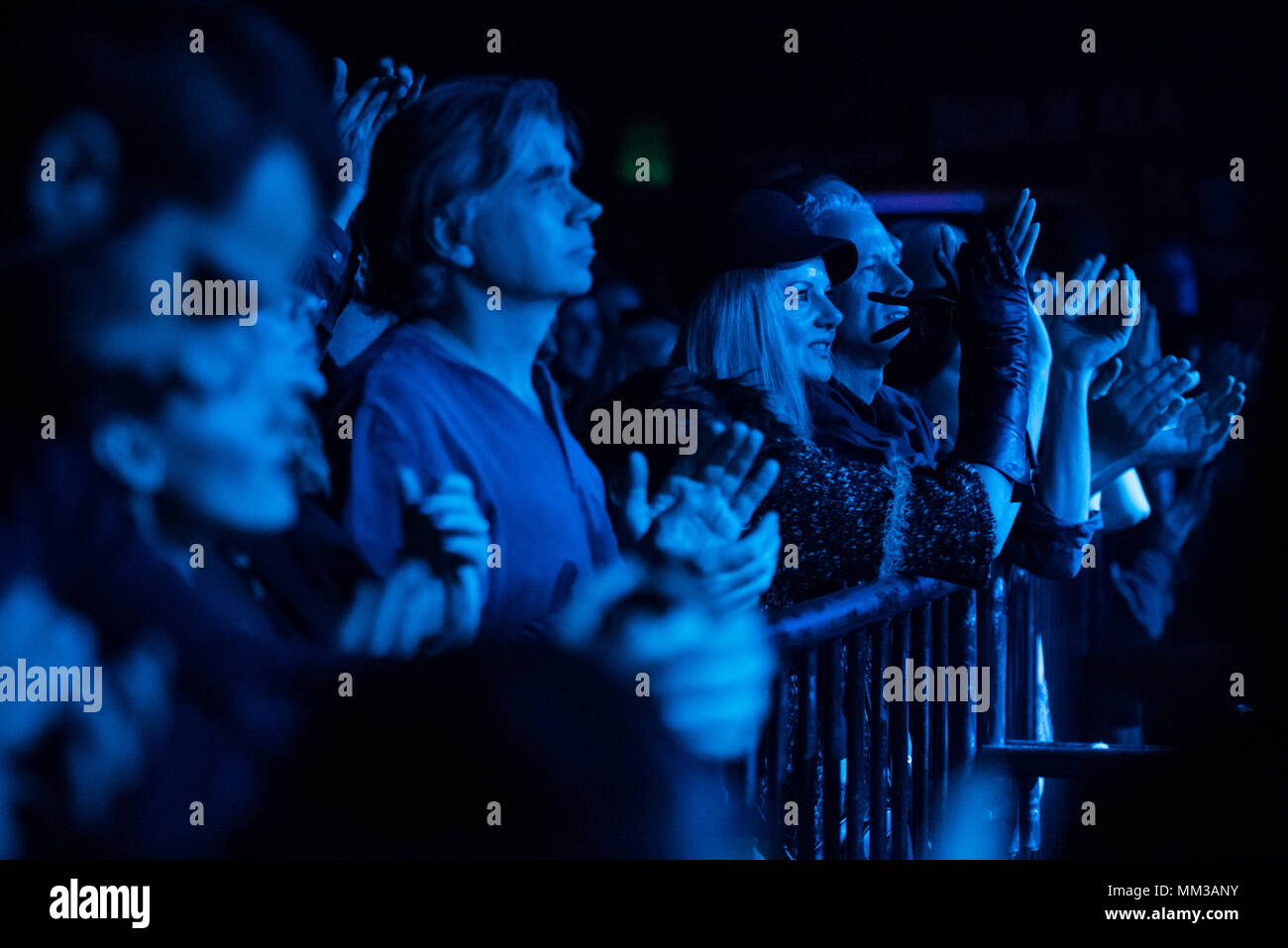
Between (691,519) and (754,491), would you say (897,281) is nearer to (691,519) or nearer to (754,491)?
(754,491)

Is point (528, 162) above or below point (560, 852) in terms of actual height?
above

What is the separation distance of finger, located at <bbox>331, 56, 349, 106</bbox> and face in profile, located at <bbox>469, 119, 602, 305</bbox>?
357 mm

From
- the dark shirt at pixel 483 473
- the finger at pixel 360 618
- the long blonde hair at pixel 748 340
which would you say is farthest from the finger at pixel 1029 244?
the finger at pixel 360 618

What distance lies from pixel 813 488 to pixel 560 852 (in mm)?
876

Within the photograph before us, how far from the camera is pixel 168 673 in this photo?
9.28ft

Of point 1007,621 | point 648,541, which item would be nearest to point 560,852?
point 648,541

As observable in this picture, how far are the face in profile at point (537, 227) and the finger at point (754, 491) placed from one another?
1.64 feet

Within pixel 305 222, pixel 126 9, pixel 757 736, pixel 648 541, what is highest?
pixel 126 9

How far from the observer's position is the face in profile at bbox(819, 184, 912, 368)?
2980 mm

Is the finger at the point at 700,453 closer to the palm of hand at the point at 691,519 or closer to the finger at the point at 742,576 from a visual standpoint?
the palm of hand at the point at 691,519

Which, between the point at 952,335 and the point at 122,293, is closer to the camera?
the point at 122,293
